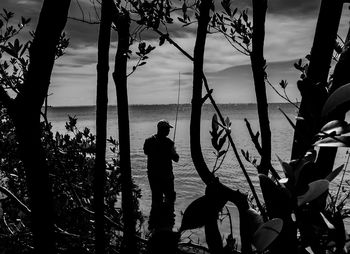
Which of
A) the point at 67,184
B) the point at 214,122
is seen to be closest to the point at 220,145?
→ the point at 214,122

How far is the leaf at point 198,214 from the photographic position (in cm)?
61

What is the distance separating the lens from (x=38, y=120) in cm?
142

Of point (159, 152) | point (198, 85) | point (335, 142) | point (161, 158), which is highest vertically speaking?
point (198, 85)

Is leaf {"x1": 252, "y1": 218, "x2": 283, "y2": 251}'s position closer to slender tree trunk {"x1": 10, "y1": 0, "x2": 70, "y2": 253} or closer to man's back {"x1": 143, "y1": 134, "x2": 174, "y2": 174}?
slender tree trunk {"x1": 10, "y1": 0, "x2": 70, "y2": 253}

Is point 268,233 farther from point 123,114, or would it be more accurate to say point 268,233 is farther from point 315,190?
point 123,114

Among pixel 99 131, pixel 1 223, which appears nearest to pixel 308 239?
pixel 99 131

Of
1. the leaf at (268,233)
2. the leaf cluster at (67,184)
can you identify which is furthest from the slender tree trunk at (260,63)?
the leaf cluster at (67,184)

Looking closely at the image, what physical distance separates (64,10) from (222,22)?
143cm

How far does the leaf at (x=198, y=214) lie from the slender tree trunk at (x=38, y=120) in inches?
38.1

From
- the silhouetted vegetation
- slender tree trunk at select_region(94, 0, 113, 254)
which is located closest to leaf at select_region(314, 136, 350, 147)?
the silhouetted vegetation

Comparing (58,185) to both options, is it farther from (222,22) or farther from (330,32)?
(330,32)

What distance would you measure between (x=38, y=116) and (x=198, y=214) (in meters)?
1.01

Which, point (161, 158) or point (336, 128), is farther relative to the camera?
point (161, 158)

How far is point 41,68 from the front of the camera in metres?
1.39
